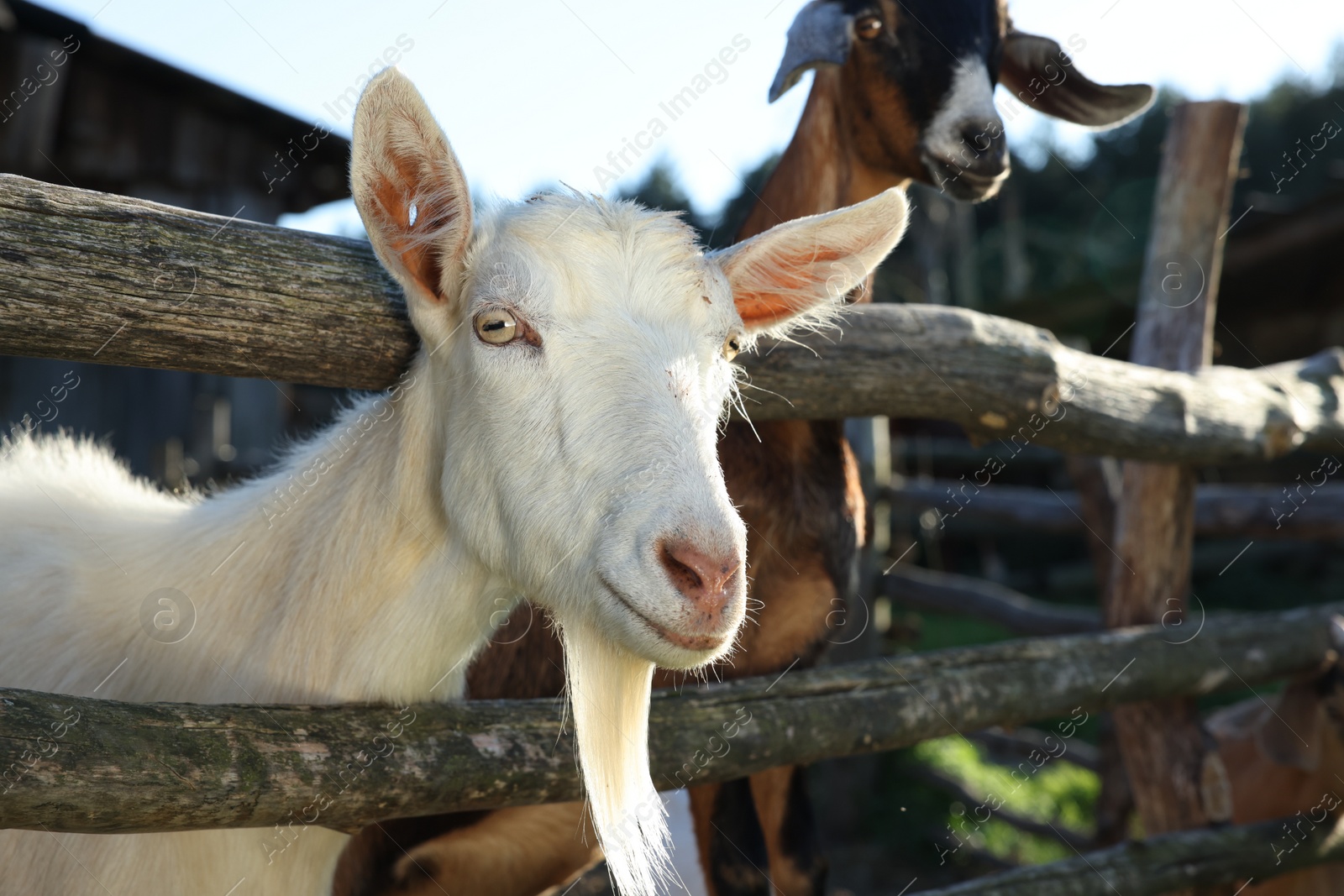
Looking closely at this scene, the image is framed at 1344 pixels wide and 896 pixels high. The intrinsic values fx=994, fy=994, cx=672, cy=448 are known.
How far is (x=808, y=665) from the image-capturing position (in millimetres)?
3012

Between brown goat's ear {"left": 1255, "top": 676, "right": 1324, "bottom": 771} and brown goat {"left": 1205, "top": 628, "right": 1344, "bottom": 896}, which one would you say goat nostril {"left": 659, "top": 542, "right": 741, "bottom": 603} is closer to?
brown goat {"left": 1205, "top": 628, "right": 1344, "bottom": 896}

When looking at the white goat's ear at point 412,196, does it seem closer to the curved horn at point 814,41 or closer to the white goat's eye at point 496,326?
the white goat's eye at point 496,326

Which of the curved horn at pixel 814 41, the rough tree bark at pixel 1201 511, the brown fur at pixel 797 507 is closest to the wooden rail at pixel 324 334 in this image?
the brown fur at pixel 797 507

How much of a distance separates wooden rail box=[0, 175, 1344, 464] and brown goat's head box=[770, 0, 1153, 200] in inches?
20.7

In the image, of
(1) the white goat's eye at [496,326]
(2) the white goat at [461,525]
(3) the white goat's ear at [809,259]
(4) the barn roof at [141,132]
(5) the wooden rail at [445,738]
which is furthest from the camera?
(4) the barn roof at [141,132]

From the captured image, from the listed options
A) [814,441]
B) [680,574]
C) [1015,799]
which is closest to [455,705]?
[680,574]

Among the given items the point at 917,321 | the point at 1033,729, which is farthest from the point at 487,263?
the point at 1033,729

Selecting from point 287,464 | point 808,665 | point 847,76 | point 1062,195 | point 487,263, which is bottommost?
point 808,665

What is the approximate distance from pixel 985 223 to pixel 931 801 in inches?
1036

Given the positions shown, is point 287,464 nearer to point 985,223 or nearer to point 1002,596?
point 1002,596

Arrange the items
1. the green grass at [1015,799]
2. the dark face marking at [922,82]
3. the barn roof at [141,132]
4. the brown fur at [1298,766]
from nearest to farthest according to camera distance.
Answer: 1. the dark face marking at [922,82]
2. the brown fur at [1298,766]
3. the green grass at [1015,799]
4. the barn roof at [141,132]

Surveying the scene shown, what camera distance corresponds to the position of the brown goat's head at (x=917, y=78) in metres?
2.89

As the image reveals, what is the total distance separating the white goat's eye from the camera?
181cm

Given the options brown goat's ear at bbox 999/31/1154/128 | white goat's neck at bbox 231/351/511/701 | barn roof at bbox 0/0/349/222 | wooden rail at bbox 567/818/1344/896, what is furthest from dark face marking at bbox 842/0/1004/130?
barn roof at bbox 0/0/349/222
